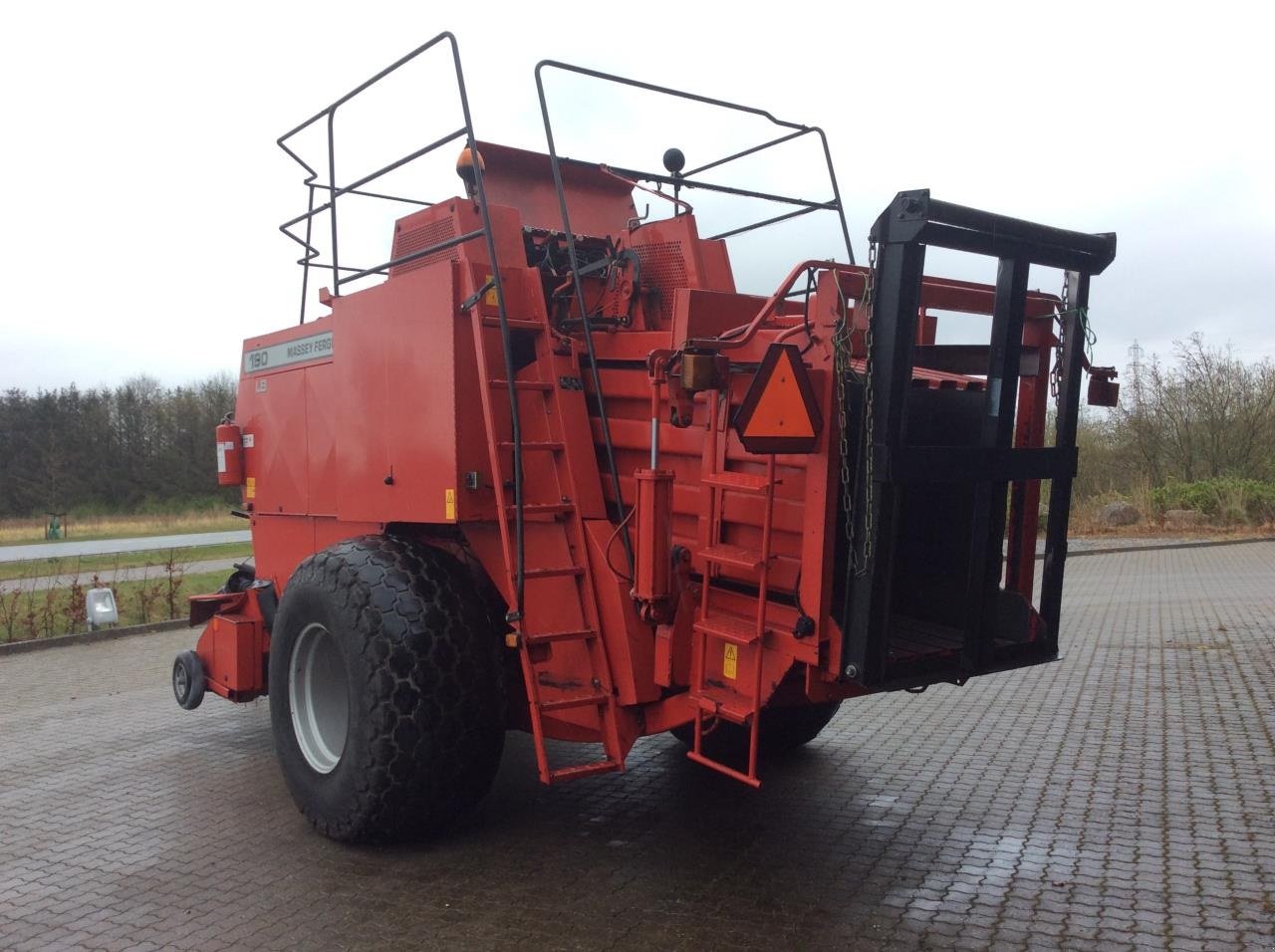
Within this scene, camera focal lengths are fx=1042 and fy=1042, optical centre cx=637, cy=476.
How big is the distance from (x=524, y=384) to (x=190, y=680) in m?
3.24

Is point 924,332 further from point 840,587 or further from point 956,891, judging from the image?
point 956,891

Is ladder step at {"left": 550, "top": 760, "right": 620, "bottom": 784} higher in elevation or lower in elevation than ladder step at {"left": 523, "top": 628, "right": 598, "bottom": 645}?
lower

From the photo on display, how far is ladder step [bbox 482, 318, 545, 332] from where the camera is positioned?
14.1 ft

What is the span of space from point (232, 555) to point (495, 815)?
51.4 feet

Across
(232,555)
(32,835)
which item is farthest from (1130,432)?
(32,835)

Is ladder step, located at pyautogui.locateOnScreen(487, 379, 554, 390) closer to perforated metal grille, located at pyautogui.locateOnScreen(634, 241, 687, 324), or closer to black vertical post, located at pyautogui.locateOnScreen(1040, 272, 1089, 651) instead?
perforated metal grille, located at pyautogui.locateOnScreen(634, 241, 687, 324)

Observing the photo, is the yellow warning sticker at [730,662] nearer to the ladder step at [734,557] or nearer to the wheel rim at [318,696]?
the ladder step at [734,557]

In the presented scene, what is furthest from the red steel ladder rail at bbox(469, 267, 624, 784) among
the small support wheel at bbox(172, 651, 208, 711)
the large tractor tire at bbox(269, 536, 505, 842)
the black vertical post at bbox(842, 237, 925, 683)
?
the small support wheel at bbox(172, 651, 208, 711)

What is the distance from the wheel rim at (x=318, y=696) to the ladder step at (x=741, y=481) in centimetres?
194

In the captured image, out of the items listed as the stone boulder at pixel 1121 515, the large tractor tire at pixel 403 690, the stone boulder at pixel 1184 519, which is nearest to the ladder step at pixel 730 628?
the large tractor tire at pixel 403 690

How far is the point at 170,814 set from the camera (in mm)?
4973

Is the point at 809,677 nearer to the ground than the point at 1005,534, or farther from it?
nearer to the ground

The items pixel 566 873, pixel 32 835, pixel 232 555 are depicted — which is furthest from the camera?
pixel 232 555

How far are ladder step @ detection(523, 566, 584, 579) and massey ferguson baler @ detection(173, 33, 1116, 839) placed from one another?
0.02 metres
